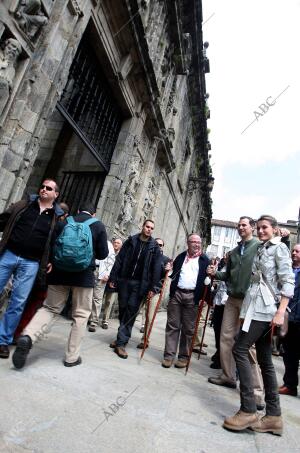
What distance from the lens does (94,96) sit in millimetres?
6980

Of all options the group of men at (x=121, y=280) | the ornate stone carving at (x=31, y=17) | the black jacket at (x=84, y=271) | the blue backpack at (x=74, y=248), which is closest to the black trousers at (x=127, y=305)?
the group of men at (x=121, y=280)

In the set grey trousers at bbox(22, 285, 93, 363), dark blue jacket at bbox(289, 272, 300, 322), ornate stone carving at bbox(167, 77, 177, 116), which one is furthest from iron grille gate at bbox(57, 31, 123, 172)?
dark blue jacket at bbox(289, 272, 300, 322)

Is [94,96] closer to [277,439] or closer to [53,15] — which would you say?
[53,15]

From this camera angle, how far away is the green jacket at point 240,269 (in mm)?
4051

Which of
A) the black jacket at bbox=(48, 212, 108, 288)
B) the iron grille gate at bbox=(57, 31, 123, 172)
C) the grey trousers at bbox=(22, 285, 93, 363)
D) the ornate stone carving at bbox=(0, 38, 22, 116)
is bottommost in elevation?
the grey trousers at bbox=(22, 285, 93, 363)

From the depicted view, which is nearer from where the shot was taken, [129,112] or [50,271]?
[50,271]

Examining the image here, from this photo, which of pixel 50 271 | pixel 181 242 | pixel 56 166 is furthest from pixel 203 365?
pixel 181 242

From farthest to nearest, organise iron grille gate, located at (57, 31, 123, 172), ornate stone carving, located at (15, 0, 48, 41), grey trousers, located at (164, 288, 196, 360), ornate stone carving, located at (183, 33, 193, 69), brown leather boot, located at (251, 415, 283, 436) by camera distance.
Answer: ornate stone carving, located at (183, 33, 193, 69) → iron grille gate, located at (57, 31, 123, 172) → grey trousers, located at (164, 288, 196, 360) → ornate stone carving, located at (15, 0, 48, 41) → brown leather boot, located at (251, 415, 283, 436)

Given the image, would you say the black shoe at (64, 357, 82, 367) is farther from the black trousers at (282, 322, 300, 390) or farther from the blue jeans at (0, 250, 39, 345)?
the black trousers at (282, 322, 300, 390)

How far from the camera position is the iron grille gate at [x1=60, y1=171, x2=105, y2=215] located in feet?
26.1

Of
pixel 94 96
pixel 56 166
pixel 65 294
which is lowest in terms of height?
pixel 65 294

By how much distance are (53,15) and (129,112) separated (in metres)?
3.67

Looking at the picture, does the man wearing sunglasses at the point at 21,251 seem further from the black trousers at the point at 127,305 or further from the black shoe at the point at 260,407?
the black shoe at the point at 260,407

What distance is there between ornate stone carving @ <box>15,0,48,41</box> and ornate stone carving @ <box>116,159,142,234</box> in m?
4.46
